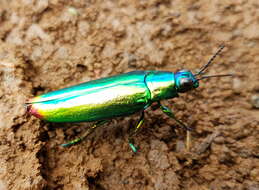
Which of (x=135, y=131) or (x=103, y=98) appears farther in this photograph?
(x=135, y=131)

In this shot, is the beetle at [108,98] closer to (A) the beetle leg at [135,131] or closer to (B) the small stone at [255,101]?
(A) the beetle leg at [135,131]

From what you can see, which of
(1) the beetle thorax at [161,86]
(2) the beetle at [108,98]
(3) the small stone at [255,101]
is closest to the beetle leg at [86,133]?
(2) the beetle at [108,98]

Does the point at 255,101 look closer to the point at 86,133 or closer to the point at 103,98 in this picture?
the point at 103,98

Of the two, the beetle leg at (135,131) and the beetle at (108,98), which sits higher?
the beetle at (108,98)

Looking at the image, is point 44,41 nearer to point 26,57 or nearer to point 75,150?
point 26,57

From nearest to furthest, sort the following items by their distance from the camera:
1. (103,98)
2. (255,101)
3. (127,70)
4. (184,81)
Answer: (103,98) < (184,81) < (255,101) < (127,70)

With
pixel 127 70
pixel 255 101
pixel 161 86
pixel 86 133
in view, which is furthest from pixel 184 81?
→ pixel 86 133

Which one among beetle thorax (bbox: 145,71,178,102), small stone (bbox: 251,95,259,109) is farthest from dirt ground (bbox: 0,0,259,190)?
beetle thorax (bbox: 145,71,178,102)
